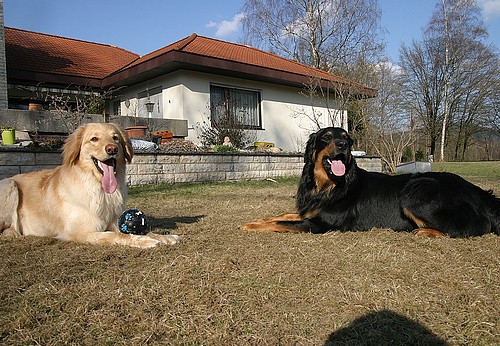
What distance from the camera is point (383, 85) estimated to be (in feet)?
62.7

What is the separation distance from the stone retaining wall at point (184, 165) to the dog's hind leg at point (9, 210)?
161 inches

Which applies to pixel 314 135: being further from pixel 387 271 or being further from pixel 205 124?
pixel 205 124

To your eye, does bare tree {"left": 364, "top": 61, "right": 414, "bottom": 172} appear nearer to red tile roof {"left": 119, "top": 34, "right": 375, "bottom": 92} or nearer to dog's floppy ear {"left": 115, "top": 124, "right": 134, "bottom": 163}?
red tile roof {"left": 119, "top": 34, "right": 375, "bottom": 92}

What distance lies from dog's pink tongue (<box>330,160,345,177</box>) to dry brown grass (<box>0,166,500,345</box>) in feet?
2.64

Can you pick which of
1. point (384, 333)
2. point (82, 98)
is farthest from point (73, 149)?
point (82, 98)

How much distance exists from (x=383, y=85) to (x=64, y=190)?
1825 cm

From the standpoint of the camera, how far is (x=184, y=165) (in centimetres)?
1020

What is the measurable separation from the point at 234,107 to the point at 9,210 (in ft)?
40.5

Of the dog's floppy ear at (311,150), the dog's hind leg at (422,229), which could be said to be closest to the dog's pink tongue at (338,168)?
the dog's floppy ear at (311,150)

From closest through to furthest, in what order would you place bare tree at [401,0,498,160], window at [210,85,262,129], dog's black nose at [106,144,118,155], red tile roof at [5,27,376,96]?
dog's black nose at [106,144,118,155], red tile roof at [5,27,376,96], window at [210,85,262,129], bare tree at [401,0,498,160]

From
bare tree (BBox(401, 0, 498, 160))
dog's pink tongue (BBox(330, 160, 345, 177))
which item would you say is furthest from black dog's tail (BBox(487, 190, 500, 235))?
bare tree (BBox(401, 0, 498, 160))

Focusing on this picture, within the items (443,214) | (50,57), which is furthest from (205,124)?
(443,214)

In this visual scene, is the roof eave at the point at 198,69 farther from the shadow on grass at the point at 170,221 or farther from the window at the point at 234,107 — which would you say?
A: the shadow on grass at the point at 170,221

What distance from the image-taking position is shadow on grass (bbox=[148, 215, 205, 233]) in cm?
465
